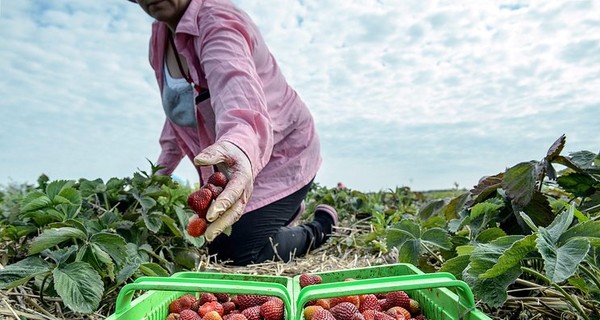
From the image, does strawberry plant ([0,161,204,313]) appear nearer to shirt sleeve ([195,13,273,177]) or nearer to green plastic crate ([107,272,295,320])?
green plastic crate ([107,272,295,320])

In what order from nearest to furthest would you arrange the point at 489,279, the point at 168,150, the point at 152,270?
the point at 489,279 < the point at 152,270 < the point at 168,150

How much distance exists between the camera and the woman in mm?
1858

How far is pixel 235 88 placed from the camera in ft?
6.00

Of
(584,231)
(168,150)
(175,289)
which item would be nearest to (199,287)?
(175,289)

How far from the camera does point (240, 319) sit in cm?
117

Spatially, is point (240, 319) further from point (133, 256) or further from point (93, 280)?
point (133, 256)

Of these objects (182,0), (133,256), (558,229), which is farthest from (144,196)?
(558,229)

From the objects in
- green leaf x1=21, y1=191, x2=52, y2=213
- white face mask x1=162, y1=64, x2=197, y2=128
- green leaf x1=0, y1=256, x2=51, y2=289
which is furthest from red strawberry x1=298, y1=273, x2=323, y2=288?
white face mask x1=162, y1=64, x2=197, y2=128

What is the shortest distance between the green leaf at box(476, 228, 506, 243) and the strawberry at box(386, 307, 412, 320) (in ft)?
1.11

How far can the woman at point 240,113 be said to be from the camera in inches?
73.2

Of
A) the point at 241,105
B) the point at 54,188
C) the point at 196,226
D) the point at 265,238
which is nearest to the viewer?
the point at 196,226

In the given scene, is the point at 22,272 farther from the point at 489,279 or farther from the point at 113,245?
the point at 489,279

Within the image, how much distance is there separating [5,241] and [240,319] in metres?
1.28

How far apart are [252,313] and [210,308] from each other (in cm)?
12
